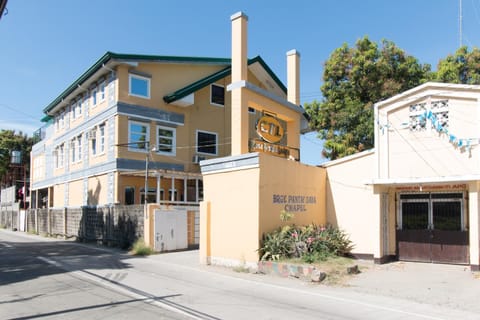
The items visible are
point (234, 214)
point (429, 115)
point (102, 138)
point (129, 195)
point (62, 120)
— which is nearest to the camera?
point (429, 115)

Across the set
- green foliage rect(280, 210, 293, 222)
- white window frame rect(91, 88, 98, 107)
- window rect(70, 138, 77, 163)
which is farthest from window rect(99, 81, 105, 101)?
green foliage rect(280, 210, 293, 222)

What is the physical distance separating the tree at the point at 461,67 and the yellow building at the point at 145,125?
968 cm

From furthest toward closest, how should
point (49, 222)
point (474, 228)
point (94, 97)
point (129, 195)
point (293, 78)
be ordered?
point (49, 222) → point (94, 97) → point (129, 195) → point (293, 78) → point (474, 228)

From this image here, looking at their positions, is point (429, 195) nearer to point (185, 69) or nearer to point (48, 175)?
point (185, 69)

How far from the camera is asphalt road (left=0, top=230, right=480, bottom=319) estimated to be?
8156 mm

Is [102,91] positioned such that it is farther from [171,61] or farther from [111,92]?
[171,61]

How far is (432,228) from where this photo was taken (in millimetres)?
14852

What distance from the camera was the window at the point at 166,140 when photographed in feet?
84.2

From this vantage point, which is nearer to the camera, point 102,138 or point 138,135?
point 138,135

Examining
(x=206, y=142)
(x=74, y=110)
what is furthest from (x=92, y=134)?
(x=206, y=142)

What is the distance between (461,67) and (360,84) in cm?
593

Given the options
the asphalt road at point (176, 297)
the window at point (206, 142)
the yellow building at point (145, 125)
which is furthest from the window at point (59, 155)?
the asphalt road at point (176, 297)

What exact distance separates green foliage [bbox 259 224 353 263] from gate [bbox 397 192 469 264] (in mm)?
2535

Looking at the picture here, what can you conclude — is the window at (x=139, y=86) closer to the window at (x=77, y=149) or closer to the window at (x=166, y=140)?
the window at (x=166, y=140)
